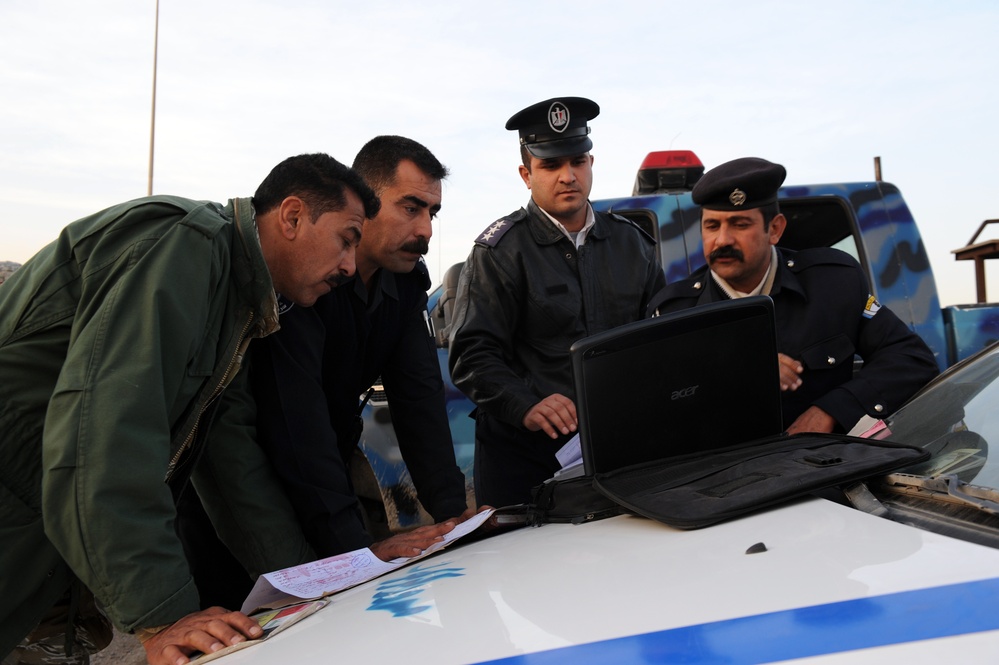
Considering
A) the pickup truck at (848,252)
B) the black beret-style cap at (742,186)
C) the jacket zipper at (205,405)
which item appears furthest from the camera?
the pickup truck at (848,252)

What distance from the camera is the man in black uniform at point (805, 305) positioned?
214 cm

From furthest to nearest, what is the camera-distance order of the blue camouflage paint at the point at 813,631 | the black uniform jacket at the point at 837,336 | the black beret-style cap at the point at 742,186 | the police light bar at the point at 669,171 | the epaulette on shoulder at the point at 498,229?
the police light bar at the point at 669,171
the epaulette on shoulder at the point at 498,229
the black beret-style cap at the point at 742,186
the black uniform jacket at the point at 837,336
the blue camouflage paint at the point at 813,631

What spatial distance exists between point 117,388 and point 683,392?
1031 mm

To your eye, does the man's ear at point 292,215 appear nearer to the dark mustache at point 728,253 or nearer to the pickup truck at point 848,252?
the dark mustache at point 728,253

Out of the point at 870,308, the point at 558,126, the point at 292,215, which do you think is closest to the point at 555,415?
the point at 292,215

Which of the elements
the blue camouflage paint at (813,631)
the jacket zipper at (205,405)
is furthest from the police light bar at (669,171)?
the blue camouflage paint at (813,631)

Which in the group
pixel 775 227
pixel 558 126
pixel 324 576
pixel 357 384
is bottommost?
pixel 324 576

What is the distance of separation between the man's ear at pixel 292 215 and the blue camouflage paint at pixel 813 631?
4.45 feet

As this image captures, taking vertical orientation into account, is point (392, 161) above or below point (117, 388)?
above

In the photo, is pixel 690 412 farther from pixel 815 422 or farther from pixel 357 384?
pixel 357 384

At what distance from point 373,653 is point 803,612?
556 millimetres

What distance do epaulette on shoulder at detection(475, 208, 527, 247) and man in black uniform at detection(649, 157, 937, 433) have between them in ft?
2.00

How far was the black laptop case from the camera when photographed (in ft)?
5.01

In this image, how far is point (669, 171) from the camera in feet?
14.1
